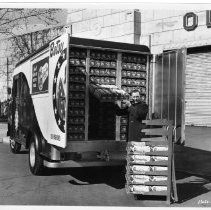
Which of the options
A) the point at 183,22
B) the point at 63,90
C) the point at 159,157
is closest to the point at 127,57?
the point at 63,90

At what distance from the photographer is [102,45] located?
7992 millimetres

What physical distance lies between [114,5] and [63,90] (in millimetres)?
1709

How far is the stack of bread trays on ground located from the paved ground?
0.73 feet

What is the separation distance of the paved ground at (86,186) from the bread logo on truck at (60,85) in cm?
121

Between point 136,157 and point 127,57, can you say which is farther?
point 127,57

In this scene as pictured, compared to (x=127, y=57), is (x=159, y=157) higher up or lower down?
lower down

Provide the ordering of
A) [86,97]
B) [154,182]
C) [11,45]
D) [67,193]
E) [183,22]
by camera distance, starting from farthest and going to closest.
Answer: [11,45], [183,22], [86,97], [67,193], [154,182]

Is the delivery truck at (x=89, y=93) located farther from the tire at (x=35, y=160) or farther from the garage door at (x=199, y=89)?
the garage door at (x=199, y=89)

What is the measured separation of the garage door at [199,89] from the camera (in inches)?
551

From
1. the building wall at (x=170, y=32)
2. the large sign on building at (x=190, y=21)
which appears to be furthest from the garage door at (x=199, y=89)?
the large sign on building at (x=190, y=21)

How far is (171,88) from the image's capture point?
25.9ft

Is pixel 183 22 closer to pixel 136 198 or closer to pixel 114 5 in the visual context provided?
pixel 114 5

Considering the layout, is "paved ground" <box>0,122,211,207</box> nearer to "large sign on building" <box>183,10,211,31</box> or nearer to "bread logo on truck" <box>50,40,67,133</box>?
"bread logo on truck" <box>50,40,67,133</box>

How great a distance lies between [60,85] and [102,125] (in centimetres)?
212
